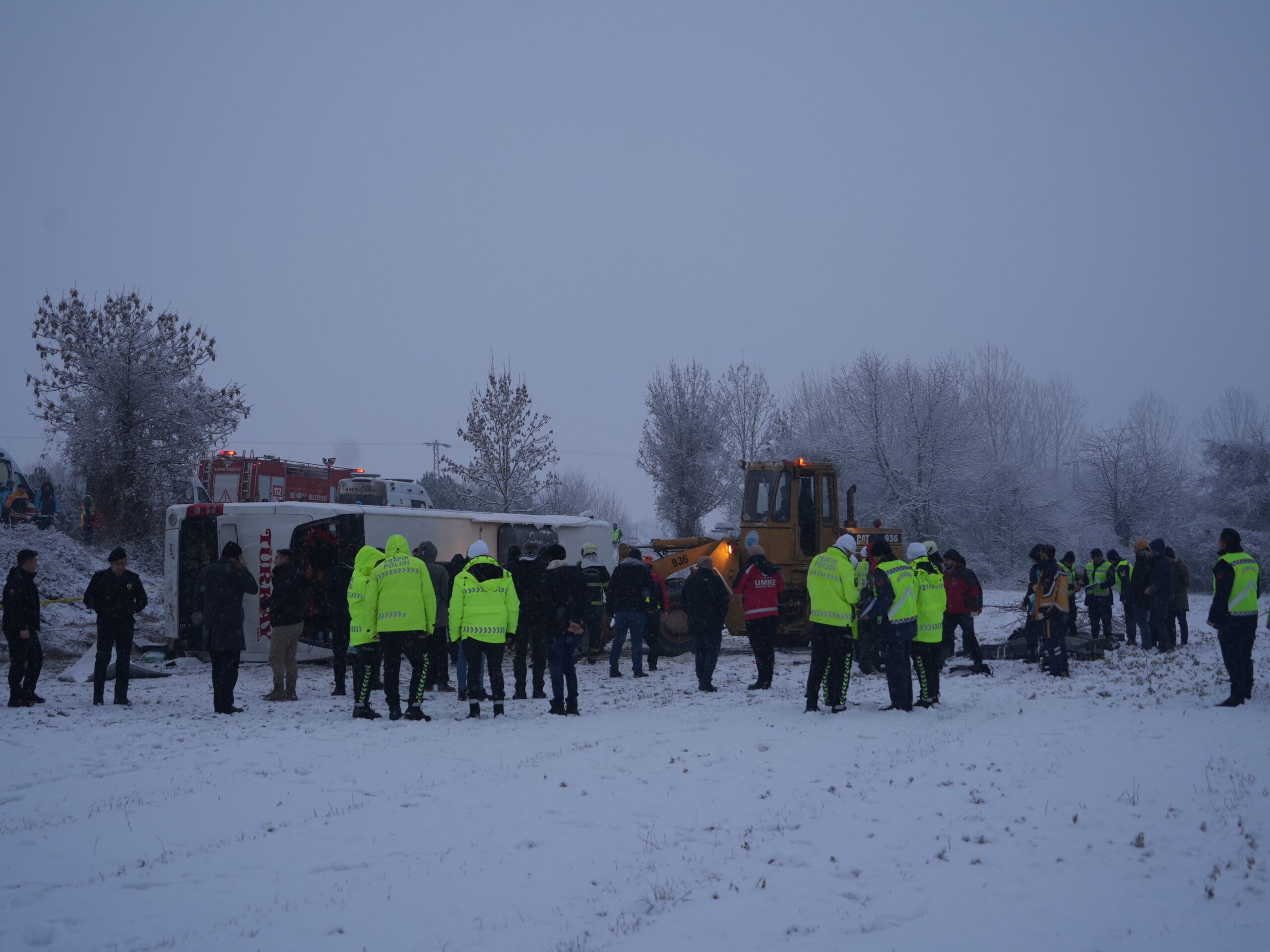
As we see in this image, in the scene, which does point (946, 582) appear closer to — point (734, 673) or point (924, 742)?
point (734, 673)

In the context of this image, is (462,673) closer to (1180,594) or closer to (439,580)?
(439,580)

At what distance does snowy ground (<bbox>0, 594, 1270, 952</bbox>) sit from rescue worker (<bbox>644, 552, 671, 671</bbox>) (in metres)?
4.98

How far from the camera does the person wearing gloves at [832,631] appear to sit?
10062 millimetres

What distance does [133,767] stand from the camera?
771 centimetres

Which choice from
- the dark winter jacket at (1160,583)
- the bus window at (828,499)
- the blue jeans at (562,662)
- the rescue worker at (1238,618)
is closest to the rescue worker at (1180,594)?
the dark winter jacket at (1160,583)

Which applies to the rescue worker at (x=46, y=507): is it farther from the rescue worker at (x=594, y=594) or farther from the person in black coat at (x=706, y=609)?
the person in black coat at (x=706, y=609)

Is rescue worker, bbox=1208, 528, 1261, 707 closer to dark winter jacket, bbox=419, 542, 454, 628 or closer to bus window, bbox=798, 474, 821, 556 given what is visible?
bus window, bbox=798, 474, 821, 556

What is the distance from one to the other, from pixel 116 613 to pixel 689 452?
36.1 meters

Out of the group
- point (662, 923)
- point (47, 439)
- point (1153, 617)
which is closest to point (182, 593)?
point (662, 923)

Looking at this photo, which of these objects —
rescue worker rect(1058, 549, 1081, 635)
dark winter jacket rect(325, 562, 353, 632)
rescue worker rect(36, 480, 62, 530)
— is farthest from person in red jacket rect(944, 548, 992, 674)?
rescue worker rect(36, 480, 62, 530)

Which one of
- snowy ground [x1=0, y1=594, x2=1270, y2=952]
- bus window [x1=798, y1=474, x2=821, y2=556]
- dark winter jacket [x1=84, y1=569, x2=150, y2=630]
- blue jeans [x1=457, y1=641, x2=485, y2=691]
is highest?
bus window [x1=798, y1=474, x2=821, y2=556]

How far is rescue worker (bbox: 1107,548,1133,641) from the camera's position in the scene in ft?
53.0

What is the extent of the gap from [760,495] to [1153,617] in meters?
6.29

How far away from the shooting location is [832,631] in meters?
10.1
